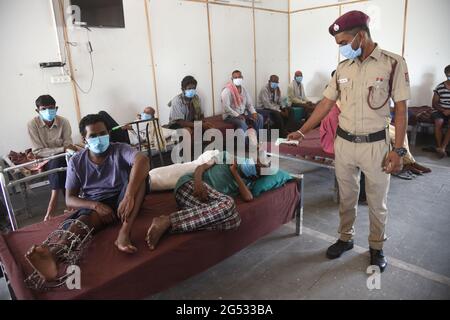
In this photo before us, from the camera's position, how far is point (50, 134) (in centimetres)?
340

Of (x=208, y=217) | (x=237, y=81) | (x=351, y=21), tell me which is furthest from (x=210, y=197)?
(x=237, y=81)

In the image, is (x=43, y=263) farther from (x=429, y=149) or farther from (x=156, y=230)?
(x=429, y=149)

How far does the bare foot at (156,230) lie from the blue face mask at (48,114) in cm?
204

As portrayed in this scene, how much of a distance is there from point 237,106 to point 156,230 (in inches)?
146

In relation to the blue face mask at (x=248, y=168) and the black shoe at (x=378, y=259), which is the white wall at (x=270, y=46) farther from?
the black shoe at (x=378, y=259)

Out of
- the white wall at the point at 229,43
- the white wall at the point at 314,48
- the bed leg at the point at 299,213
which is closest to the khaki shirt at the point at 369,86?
the bed leg at the point at 299,213

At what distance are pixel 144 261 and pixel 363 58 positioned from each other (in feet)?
5.54

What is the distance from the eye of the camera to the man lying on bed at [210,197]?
6.12 feet

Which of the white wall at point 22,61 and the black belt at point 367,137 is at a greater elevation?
the white wall at point 22,61

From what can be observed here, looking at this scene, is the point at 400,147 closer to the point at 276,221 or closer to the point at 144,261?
the point at 276,221

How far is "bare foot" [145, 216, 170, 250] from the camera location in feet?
5.66

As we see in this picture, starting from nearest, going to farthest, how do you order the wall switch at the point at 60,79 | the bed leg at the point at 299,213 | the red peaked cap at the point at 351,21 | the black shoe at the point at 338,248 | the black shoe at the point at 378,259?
the red peaked cap at the point at 351,21 < the black shoe at the point at 378,259 < the black shoe at the point at 338,248 < the bed leg at the point at 299,213 < the wall switch at the point at 60,79

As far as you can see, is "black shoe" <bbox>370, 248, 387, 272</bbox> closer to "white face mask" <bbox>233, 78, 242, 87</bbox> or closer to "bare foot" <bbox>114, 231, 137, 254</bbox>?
"bare foot" <bbox>114, 231, 137, 254</bbox>

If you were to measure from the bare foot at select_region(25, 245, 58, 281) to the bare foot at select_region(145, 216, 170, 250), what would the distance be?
452 mm
